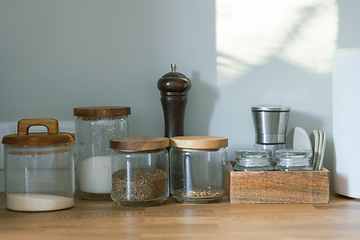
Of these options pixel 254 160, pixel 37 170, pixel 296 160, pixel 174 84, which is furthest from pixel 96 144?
pixel 296 160

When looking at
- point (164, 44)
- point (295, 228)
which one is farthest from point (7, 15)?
point (295, 228)

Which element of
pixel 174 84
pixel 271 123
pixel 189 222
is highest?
pixel 174 84

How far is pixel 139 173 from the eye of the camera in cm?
92

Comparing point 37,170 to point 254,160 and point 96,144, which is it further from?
point 254,160

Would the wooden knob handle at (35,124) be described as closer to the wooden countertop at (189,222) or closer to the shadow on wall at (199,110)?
the wooden countertop at (189,222)

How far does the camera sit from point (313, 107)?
1181 mm

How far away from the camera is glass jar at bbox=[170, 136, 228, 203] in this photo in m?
0.97

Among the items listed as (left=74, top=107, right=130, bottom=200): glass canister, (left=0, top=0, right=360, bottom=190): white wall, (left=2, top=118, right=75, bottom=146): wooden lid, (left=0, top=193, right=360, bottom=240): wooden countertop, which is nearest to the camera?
(left=0, top=193, right=360, bottom=240): wooden countertop

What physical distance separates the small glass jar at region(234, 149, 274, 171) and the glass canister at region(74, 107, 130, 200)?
35 cm

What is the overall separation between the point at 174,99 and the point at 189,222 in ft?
1.31

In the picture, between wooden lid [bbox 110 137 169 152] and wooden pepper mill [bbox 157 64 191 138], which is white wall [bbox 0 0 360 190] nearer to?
wooden pepper mill [bbox 157 64 191 138]

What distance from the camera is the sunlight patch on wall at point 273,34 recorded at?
1163 mm

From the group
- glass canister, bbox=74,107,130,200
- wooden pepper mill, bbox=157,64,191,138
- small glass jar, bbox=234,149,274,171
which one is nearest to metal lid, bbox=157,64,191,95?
wooden pepper mill, bbox=157,64,191,138

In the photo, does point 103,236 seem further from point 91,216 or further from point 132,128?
point 132,128
